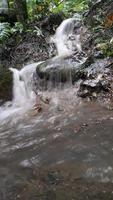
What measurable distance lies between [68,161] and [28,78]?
456 centimetres

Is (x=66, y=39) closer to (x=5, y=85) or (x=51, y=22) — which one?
(x=51, y=22)

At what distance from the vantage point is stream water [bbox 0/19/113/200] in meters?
4.39

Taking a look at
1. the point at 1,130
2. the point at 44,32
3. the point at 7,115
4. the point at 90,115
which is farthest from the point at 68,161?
the point at 44,32

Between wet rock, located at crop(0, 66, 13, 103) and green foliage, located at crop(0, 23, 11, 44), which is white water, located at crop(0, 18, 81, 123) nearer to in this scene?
wet rock, located at crop(0, 66, 13, 103)

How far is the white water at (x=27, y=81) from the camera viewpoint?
7832mm

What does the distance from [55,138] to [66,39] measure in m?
5.31

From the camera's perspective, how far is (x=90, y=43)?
9180 mm

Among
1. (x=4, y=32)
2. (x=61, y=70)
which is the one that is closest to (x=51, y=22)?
(x=4, y=32)

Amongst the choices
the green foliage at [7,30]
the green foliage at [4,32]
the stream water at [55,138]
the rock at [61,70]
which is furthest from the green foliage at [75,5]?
the stream water at [55,138]

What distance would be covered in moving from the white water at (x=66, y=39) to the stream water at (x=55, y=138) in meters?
1.89

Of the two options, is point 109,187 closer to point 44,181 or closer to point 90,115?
point 44,181

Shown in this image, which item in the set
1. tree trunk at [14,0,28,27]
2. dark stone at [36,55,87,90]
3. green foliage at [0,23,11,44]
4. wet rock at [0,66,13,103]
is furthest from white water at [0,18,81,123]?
green foliage at [0,23,11,44]

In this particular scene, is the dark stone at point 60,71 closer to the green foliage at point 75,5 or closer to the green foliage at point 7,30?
the green foliage at point 7,30

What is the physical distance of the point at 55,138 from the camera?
557 cm
